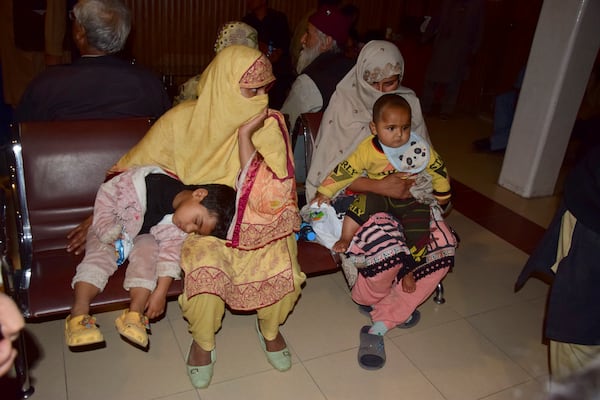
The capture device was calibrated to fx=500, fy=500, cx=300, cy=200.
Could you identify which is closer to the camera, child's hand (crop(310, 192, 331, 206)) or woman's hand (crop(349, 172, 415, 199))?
woman's hand (crop(349, 172, 415, 199))

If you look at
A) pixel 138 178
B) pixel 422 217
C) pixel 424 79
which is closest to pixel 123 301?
pixel 138 178

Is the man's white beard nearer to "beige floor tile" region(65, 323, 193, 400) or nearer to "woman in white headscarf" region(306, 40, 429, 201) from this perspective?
"woman in white headscarf" region(306, 40, 429, 201)

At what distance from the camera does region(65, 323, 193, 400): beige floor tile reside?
216cm

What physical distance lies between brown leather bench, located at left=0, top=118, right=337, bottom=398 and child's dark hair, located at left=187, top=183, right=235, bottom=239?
31 centimetres

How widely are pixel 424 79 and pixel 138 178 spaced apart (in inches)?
240

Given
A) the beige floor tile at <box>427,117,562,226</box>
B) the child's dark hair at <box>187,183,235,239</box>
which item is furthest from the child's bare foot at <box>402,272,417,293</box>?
the beige floor tile at <box>427,117,562,226</box>

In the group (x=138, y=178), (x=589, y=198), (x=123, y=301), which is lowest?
(x=123, y=301)

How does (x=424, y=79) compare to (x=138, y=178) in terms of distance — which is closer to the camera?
(x=138, y=178)

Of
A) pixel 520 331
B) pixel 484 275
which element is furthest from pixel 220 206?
pixel 484 275

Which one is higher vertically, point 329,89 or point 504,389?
point 329,89

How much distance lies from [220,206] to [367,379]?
3.51 feet

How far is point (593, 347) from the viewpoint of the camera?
199cm

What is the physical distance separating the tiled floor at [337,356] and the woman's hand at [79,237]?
53 centimetres

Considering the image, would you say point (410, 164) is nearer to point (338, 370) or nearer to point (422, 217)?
→ point (422, 217)
